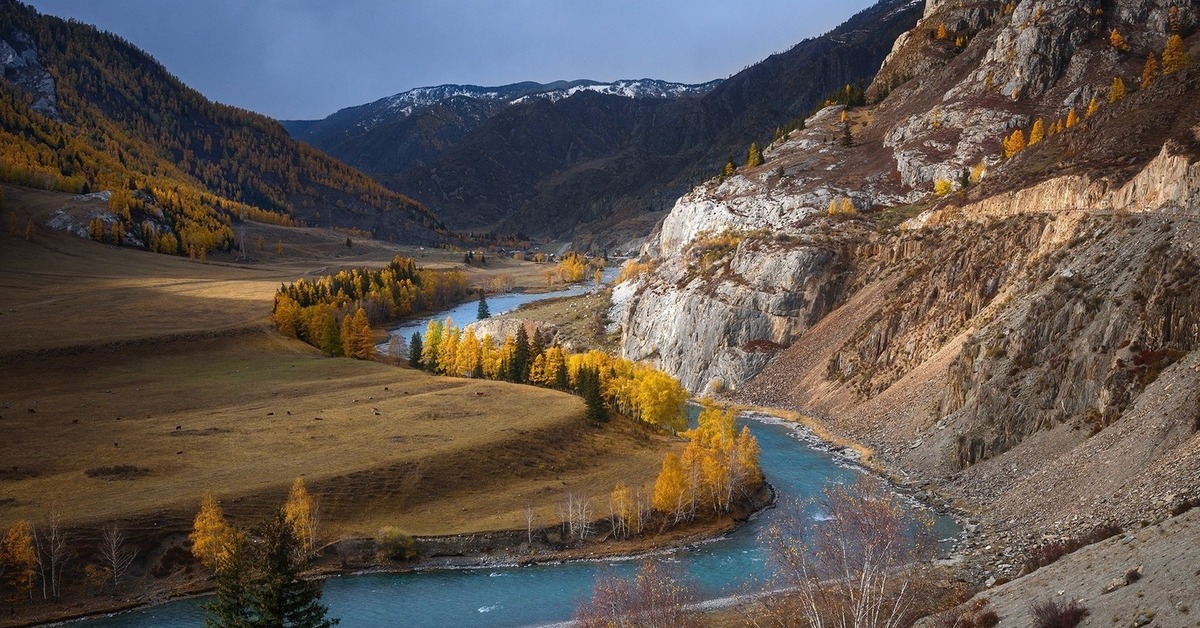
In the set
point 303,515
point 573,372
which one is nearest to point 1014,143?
point 573,372

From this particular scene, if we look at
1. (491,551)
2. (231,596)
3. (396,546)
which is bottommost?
(491,551)

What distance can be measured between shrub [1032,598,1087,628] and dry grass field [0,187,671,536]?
39449 millimetres

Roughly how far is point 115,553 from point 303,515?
38.0 ft

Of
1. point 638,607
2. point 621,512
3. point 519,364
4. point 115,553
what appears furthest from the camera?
point 519,364

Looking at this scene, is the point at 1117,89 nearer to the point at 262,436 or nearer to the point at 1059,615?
the point at 1059,615

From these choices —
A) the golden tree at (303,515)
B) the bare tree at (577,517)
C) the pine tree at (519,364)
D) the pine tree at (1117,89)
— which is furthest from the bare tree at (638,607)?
the pine tree at (1117,89)

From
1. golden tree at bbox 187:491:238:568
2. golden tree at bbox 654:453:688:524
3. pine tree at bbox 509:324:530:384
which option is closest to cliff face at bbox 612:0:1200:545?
golden tree at bbox 654:453:688:524

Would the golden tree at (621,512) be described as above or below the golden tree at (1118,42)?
below

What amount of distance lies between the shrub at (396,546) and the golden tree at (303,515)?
4.66m

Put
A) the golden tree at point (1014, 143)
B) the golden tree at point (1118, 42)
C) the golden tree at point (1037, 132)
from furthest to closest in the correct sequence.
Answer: the golden tree at point (1118, 42), the golden tree at point (1014, 143), the golden tree at point (1037, 132)

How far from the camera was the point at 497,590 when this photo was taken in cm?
5391

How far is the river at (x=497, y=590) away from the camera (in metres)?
49.7

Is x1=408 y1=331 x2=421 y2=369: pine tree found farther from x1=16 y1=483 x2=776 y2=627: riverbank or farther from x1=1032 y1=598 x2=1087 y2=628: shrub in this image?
x1=1032 y1=598 x2=1087 y2=628: shrub

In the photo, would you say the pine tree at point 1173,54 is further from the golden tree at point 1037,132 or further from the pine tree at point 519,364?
the pine tree at point 519,364
